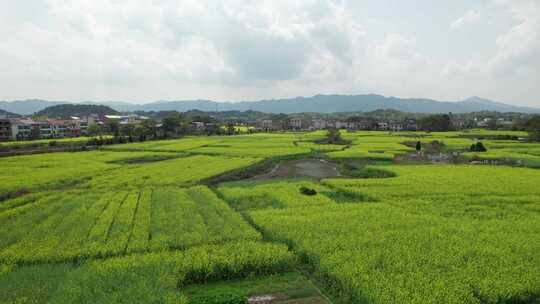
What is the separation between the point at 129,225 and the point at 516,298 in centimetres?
1392

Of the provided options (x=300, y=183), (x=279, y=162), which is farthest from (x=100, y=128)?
(x=300, y=183)

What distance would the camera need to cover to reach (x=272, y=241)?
43.9 ft

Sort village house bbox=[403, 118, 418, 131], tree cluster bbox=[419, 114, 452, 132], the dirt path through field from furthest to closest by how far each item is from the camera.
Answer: village house bbox=[403, 118, 418, 131]
tree cluster bbox=[419, 114, 452, 132]
the dirt path through field

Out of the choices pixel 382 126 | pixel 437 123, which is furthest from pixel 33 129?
pixel 437 123

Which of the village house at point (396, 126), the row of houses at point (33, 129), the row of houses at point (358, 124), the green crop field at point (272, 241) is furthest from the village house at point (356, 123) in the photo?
the green crop field at point (272, 241)

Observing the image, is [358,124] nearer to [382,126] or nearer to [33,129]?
[382,126]

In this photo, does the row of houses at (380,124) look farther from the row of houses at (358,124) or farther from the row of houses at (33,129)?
the row of houses at (33,129)

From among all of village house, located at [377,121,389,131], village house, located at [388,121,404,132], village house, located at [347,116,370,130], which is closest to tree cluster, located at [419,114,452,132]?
village house, located at [388,121,404,132]

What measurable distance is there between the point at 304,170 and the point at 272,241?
780 inches

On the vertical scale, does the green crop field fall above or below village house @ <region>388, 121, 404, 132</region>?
below

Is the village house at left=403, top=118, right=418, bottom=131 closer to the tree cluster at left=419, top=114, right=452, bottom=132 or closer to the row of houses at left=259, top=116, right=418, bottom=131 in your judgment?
the row of houses at left=259, top=116, right=418, bottom=131

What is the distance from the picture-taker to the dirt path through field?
30248 millimetres

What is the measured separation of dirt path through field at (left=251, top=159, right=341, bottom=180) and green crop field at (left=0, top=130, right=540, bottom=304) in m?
4.61

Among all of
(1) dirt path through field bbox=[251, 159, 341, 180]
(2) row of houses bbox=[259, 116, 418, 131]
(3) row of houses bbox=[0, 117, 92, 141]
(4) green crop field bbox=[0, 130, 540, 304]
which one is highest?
(2) row of houses bbox=[259, 116, 418, 131]
